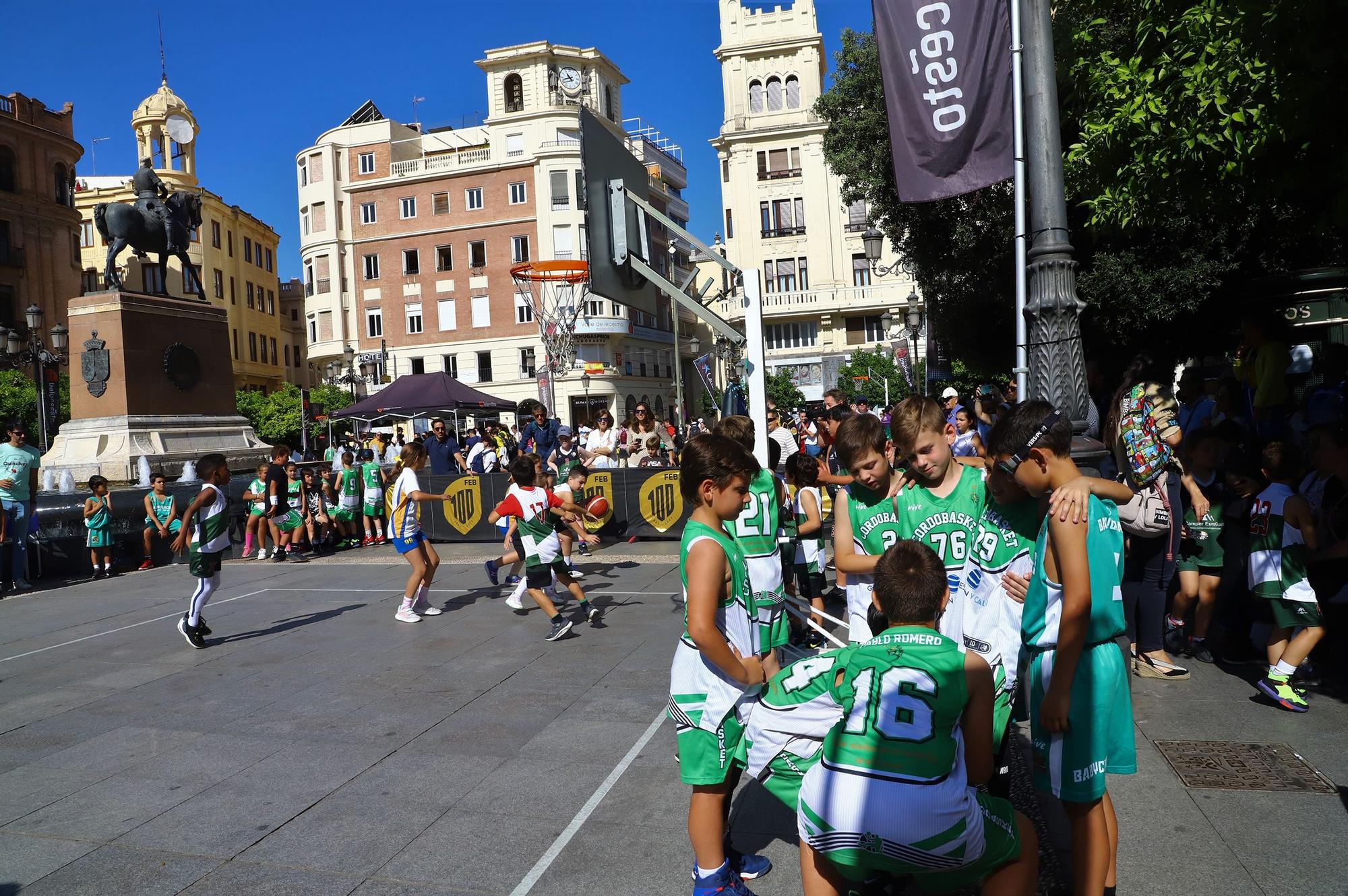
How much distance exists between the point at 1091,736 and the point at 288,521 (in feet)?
48.7

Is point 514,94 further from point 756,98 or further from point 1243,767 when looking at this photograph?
point 1243,767

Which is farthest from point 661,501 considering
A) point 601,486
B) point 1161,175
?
point 1161,175

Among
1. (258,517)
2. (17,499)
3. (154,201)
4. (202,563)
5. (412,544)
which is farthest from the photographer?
(154,201)

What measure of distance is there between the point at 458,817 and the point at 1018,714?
259cm

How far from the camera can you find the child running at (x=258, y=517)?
15.4 meters

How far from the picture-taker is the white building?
175ft

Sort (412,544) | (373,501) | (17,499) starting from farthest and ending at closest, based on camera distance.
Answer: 1. (373,501)
2. (17,499)
3. (412,544)

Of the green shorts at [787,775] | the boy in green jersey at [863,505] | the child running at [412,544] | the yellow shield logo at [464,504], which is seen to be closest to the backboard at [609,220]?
the child running at [412,544]

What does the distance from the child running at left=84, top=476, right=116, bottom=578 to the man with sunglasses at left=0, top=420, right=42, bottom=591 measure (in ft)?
2.56

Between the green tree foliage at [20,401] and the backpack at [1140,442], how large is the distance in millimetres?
41678

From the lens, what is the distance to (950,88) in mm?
6594

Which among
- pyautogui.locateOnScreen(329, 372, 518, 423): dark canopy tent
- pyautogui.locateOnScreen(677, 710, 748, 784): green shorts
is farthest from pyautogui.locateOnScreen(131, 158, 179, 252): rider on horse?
pyautogui.locateOnScreen(677, 710, 748, 784): green shorts

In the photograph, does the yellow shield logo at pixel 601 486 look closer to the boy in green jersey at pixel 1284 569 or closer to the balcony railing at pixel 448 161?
the boy in green jersey at pixel 1284 569

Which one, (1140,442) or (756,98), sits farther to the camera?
(756,98)
